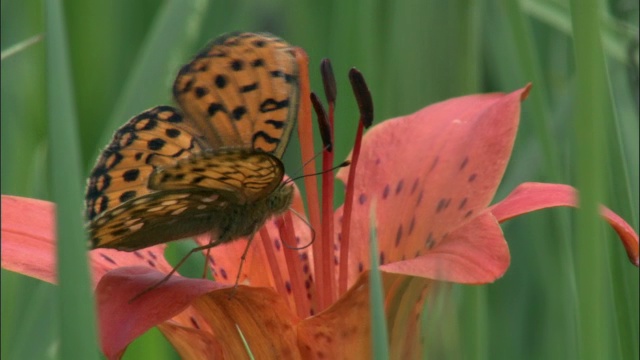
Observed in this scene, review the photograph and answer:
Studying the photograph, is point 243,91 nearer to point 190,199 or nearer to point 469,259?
point 190,199

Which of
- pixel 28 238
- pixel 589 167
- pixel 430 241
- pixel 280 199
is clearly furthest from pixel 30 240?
pixel 589 167

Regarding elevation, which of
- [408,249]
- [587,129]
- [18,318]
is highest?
[587,129]

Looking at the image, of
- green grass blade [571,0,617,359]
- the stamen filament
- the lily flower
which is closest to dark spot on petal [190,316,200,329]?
the lily flower

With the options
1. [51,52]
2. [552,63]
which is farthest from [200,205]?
[552,63]

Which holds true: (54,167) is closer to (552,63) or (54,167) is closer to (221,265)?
(221,265)

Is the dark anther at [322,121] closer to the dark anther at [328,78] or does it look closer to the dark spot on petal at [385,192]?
the dark anther at [328,78]

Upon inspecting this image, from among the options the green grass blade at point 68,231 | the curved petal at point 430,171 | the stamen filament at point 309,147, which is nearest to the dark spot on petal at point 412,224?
the curved petal at point 430,171
